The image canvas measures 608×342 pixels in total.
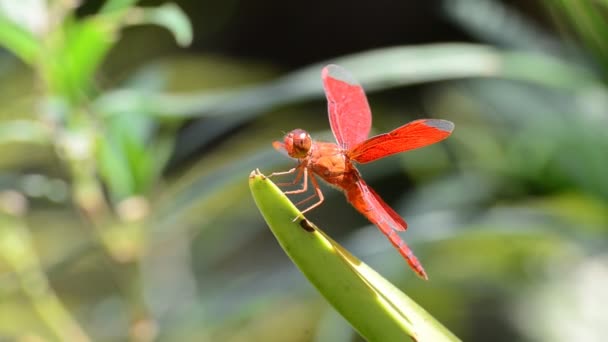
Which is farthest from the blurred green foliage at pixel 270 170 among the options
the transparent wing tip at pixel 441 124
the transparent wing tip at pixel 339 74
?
the transparent wing tip at pixel 441 124

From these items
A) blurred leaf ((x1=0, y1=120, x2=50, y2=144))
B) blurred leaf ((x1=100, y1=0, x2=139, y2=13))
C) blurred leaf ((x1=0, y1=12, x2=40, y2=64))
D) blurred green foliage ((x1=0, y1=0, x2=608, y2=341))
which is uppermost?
blurred leaf ((x1=0, y1=12, x2=40, y2=64))

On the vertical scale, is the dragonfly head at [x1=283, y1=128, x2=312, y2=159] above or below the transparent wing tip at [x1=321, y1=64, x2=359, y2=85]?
below

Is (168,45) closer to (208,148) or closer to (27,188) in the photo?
(208,148)

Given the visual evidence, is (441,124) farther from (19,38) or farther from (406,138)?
(19,38)

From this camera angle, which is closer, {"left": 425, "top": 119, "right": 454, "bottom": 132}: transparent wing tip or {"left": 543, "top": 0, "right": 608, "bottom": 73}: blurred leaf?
{"left": 425, "top": 119, "right": 454, "bottom": 132}: transparent wing tip

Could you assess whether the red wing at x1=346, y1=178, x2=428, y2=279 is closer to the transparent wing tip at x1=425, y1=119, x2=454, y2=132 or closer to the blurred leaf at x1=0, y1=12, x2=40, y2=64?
A: the transparent wing tip at x1=425, y1=119, x2=454, y2=132

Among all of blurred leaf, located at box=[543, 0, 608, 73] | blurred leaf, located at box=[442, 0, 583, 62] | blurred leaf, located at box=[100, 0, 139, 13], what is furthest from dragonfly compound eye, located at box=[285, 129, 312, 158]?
blurred leaf, located at box=[442, 0, 583, 62]

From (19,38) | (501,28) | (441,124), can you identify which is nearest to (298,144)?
(441,124)
